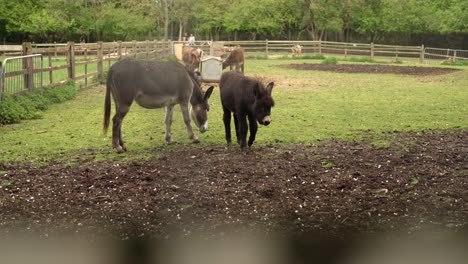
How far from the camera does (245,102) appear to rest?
8.47 meters

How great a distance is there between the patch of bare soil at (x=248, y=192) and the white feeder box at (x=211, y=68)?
1084 cm

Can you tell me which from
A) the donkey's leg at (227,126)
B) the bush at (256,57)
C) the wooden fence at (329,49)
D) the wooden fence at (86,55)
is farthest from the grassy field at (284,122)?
the wooden fence at (329,49)

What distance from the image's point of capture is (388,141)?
924 centimetres

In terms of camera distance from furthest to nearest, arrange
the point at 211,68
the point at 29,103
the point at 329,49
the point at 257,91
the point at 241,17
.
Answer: the point at 241,17 → the point at 329,49 → the point at 211,68 → the point at 29,103 → the point at 257,91

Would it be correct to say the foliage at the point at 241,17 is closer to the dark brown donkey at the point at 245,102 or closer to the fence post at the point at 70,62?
the fence post at the point at 70,62

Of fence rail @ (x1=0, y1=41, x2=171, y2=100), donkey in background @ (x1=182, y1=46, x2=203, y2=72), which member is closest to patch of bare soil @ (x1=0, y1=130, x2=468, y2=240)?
fence rail @ (x1=0, y1=41, x2=171, y2=100)

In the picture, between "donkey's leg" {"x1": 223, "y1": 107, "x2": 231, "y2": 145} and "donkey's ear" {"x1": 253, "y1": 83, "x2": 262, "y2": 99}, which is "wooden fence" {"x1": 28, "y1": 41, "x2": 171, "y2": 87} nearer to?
"donkey's leg" {"x1": 223, "y1": 107, "x2": 231, "y2": 145}

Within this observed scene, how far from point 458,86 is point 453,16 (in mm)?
29313

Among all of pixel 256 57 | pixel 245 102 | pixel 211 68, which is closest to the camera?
pixel 245 102

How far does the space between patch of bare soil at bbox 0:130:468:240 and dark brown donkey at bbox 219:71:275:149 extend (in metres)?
0.45

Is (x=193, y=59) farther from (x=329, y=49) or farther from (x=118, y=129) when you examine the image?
(x=329, y=49)

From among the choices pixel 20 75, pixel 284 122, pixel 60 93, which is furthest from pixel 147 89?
pixel 60 93

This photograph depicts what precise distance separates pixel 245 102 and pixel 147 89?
1.61 meters

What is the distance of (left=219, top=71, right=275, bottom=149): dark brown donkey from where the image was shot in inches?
322
